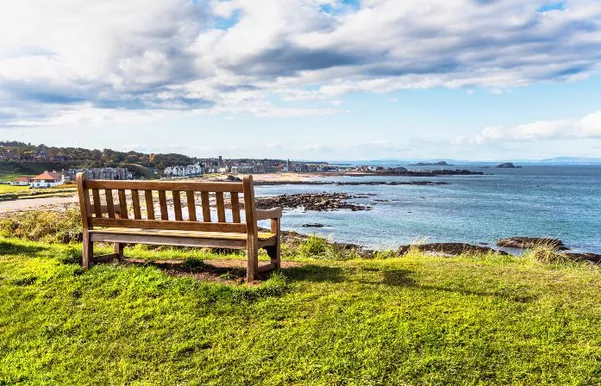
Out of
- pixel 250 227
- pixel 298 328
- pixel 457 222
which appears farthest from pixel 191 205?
pixel 457 222

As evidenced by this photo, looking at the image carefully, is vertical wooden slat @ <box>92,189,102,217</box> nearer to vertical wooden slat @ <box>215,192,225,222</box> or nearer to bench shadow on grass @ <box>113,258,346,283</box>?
bench shadow on grass @ <box>113,258,346,283</box>

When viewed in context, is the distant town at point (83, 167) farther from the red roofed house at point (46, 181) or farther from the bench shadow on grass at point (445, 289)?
the bench shadow on grass at point (445, 289)

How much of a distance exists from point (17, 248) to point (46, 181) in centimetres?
9329

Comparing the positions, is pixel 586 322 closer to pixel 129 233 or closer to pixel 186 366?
pixel 186 366

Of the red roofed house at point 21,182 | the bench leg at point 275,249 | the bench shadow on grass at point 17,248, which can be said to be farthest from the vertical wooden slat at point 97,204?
the red roofed house at point 21,182

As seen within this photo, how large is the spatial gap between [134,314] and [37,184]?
314 feet

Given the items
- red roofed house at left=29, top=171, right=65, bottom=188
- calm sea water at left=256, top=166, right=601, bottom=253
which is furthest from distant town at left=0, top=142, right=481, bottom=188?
calm sea water at left=256, top=166, right=601, bottom=253

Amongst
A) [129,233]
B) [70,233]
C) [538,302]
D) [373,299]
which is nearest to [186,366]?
[373,299]

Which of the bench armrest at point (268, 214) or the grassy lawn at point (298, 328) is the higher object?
the bench armrest at point (268, 214)

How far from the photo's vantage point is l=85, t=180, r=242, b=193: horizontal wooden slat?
20.6ft

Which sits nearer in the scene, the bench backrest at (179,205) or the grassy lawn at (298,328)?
the grassy lawn at (298,328)

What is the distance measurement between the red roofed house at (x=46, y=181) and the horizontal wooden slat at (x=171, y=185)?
302 ft

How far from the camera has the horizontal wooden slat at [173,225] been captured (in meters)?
6.53

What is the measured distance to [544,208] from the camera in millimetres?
53844
